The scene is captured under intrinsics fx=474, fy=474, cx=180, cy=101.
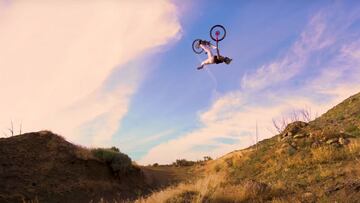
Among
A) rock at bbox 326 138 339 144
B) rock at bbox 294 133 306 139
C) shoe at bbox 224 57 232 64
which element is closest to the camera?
shoe at bbox 224 57 232 64

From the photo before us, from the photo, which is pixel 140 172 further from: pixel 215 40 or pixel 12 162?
pixel 215 40

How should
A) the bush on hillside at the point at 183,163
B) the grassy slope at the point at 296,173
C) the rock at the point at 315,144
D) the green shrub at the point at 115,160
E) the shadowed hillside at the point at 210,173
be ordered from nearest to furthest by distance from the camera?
the grassy slope at the point at 296,173 < the shadowed hillside at the point at 210,173 < the rock at the point at 315,144 < the green shrub at the point at 115,160 < the bush on hillside at the point at 183,163

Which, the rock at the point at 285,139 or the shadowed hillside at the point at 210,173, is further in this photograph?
the rock at the point at 285,139

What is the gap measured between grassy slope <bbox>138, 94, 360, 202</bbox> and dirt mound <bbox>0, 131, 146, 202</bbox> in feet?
24.7

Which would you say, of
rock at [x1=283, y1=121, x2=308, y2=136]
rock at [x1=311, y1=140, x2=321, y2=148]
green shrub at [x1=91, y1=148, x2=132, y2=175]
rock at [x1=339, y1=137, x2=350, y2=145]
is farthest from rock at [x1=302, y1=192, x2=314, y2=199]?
green shrub at [x1=91, y1=148, x2=132, y2=175]

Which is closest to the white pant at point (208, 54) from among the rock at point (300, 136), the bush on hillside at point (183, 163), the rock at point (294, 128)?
the rock at point (300, 136)

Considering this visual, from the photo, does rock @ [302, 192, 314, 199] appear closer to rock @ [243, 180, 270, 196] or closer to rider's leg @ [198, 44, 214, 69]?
rock @ [243, 180, 270, 196]

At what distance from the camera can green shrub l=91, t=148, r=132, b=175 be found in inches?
1259

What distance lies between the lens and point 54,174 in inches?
1106

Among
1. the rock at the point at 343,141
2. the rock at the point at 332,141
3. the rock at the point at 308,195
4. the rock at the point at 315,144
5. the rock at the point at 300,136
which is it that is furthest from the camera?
the rock at the point at 300,136

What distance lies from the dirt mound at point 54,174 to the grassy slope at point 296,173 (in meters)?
7.52

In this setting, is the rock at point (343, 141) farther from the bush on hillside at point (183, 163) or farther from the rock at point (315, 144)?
the bush on hillside at point (183, 163)

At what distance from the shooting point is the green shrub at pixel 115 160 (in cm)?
3198

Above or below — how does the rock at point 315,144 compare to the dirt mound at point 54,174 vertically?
below
